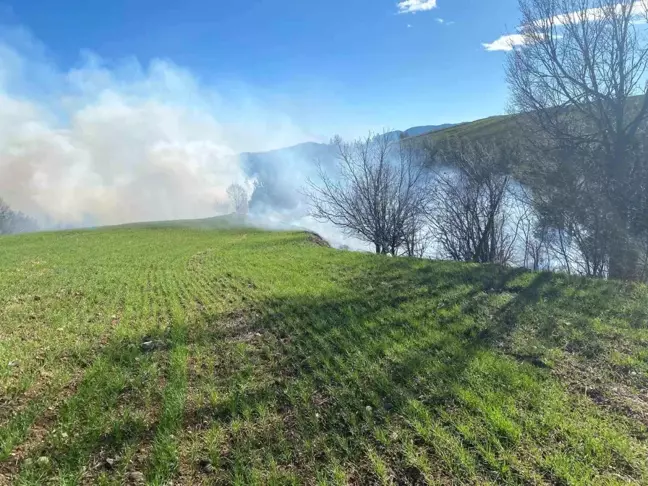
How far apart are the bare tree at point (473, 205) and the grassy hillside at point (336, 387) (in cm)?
2258

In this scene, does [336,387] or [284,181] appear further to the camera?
[284,181]

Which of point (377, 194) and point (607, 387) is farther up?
point (377, 194)

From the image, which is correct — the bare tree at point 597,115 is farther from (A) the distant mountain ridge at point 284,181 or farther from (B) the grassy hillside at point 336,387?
(A) the distant mountain ridge at point 284,181

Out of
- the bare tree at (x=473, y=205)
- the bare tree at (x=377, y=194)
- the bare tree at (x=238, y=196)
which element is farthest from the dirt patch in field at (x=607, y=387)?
the bare tree at (x=238, y=196)

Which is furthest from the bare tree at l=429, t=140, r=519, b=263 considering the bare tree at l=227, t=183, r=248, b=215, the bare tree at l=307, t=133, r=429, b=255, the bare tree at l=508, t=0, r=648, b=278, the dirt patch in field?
the bare tree at l=227, t=183, r=248, b=215

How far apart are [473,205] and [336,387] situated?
30.2 metres

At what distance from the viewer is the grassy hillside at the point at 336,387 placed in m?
3.91

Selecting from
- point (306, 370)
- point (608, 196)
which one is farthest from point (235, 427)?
point (608, 196)

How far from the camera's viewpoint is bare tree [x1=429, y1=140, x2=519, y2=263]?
3173 cm

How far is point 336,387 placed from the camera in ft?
17.9

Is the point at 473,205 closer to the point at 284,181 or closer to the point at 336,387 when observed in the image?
the point at 336,387

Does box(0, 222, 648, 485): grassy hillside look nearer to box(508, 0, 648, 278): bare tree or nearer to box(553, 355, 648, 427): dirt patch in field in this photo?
box(553, 355, 648, 427): dirt patch in field

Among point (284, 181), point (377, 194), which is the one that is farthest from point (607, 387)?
point (284, 181)

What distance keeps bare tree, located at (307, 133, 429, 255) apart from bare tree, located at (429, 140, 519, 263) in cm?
313
